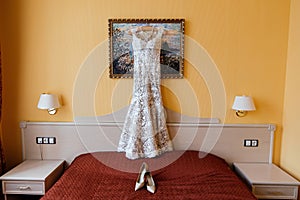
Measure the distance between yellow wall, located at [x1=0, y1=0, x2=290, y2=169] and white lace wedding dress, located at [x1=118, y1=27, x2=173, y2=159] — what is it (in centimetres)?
15

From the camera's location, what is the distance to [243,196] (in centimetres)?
190

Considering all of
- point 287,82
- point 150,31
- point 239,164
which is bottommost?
point 239,164

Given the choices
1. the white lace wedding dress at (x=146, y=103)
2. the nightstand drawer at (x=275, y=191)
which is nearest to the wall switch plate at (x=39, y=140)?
the white lace wedding dress at (x=146, y=103)

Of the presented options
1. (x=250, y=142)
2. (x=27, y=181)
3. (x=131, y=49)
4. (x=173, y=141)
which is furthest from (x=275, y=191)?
(x=27, y=181)

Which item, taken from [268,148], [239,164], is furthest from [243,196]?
[268,148]

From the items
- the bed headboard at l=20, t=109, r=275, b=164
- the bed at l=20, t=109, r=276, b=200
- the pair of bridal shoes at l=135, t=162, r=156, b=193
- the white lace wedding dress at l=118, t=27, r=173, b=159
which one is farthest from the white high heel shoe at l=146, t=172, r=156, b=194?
the bed headboard at l=20, t=109, r=275, b=164

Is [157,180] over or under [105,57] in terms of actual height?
under

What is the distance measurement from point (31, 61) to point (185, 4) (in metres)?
1.65

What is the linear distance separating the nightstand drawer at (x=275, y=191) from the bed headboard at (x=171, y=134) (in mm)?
484

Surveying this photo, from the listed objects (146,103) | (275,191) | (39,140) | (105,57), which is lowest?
(275,191)

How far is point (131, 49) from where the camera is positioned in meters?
2.60

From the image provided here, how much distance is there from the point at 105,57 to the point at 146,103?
0.63m

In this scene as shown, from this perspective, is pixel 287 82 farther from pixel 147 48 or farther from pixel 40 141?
pixel 40 141

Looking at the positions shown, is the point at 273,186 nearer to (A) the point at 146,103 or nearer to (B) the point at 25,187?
(A) the point at 146,103
